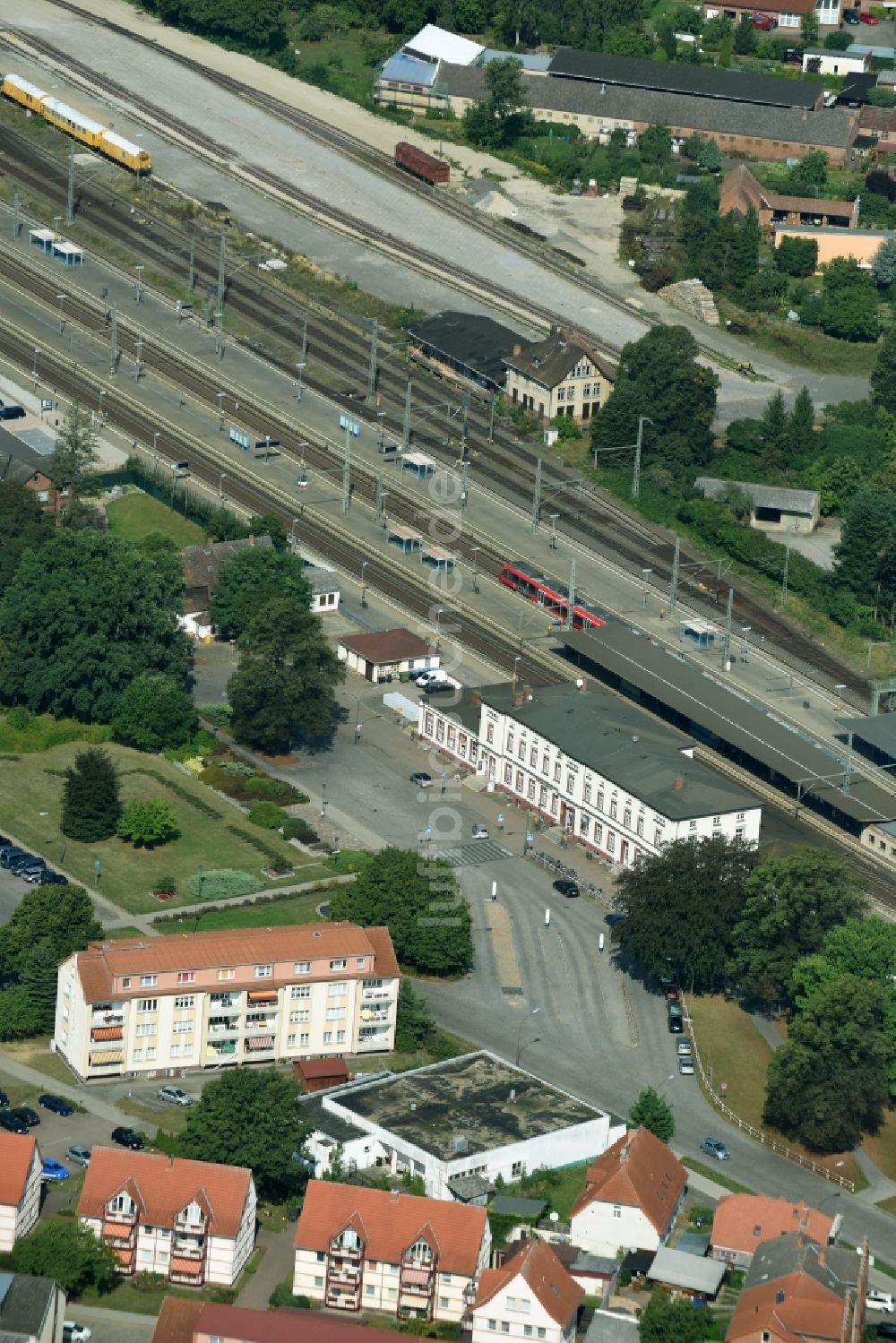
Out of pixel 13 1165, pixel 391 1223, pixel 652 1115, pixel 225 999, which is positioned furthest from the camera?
pixel 225 999

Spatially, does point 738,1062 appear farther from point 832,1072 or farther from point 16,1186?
point 16,1186

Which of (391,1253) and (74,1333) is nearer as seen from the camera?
(74,1333)

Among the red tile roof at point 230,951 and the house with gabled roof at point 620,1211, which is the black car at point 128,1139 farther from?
the house with gabled roof at point 620,1211

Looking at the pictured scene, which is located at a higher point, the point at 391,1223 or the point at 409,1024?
the point at 391,1223

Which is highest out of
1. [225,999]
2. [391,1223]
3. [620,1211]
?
[391,1223]

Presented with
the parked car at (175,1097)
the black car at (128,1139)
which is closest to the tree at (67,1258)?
the black car at (128,1139)

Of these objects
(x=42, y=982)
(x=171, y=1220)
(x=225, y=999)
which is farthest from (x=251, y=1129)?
(x=42, y=982)

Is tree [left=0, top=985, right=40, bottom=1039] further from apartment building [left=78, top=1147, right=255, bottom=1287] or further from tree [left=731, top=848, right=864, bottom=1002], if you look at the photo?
tree [left=731, top=848, right=864, bottom=1002]
